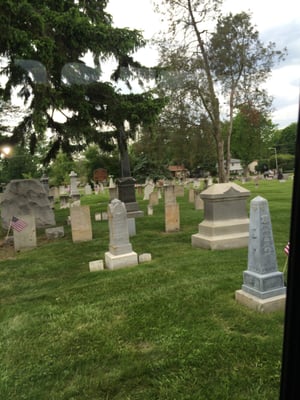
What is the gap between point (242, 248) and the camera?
20.2 ft

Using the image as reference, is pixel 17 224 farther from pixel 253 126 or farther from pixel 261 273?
pixel 253 126

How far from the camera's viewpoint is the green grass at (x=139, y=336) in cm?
225

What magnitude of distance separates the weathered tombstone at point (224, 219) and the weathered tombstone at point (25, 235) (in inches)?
168

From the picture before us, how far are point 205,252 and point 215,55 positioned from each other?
43.7 ft

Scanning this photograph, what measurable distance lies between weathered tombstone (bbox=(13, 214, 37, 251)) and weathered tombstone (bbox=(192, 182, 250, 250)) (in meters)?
4.27

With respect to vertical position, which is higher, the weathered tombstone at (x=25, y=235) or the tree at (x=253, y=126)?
the tree at (x=253, y=126)

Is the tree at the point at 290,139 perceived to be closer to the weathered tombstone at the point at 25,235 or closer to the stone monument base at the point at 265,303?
the stone monument base at the point at 265,303

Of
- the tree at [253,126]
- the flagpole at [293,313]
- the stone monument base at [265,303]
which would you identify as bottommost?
the stone monument base at [265,303]

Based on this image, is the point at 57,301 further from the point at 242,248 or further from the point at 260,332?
the point at 242,248

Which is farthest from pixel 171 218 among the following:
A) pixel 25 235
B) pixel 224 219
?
pixel 25 235

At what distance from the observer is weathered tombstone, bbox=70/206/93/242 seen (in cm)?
784

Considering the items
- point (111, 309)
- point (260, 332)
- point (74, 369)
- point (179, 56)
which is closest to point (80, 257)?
point (111, 309)

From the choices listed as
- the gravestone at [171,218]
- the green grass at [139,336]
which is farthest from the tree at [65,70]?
the green grass at [139,336]

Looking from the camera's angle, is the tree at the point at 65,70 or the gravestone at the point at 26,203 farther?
the gravestone at the point at 26,203
